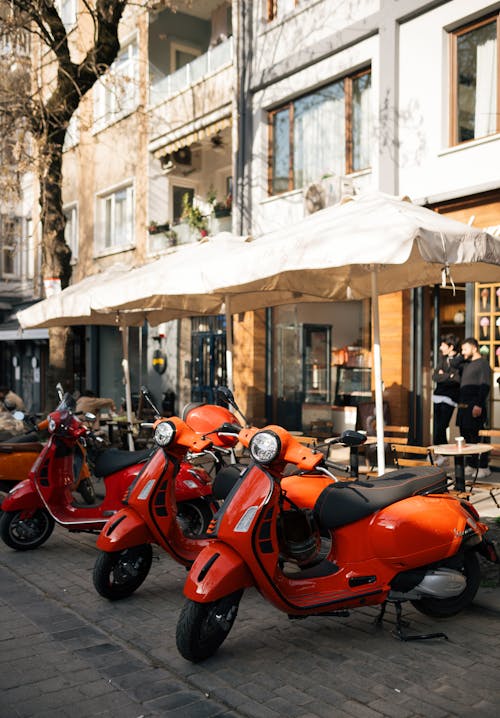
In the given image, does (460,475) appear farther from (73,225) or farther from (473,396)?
(73,225)

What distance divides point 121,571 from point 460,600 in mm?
2334

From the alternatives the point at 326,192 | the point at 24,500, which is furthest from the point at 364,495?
the point at 326,192

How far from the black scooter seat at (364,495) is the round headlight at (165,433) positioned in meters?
1.13

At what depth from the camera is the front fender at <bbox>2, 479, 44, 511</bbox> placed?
6.45 meters

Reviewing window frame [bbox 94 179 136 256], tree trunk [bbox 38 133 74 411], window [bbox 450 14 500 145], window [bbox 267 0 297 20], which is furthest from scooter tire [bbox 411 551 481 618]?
window frame [bbox 94 179 136 256]

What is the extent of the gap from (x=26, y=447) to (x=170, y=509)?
9.89 feet

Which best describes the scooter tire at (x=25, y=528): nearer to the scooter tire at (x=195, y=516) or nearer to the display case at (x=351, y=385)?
the scooter tire at (x=195, y=516)

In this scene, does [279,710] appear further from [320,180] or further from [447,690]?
[320,180]

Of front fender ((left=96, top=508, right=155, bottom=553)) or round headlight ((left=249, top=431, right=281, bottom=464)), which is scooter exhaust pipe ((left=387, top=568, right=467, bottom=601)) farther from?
front fender ((left=96, top=508, right=155, bottom=553))

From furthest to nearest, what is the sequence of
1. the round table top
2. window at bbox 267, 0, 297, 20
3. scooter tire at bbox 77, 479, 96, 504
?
window at bbox 267, 0, 297, 20 → scooter tire at bbox 77, 479, 96, 504 → the round table top

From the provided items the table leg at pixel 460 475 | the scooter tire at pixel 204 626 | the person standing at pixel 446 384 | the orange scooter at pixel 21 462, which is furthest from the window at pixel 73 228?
the scooter tire at pixel 204 626

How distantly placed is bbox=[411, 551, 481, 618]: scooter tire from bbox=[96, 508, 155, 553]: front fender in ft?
6.18

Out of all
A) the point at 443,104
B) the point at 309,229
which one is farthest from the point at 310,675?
the point at 443,104

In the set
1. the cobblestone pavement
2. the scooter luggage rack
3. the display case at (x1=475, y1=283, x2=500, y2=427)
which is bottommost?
the cobblestone pavement
